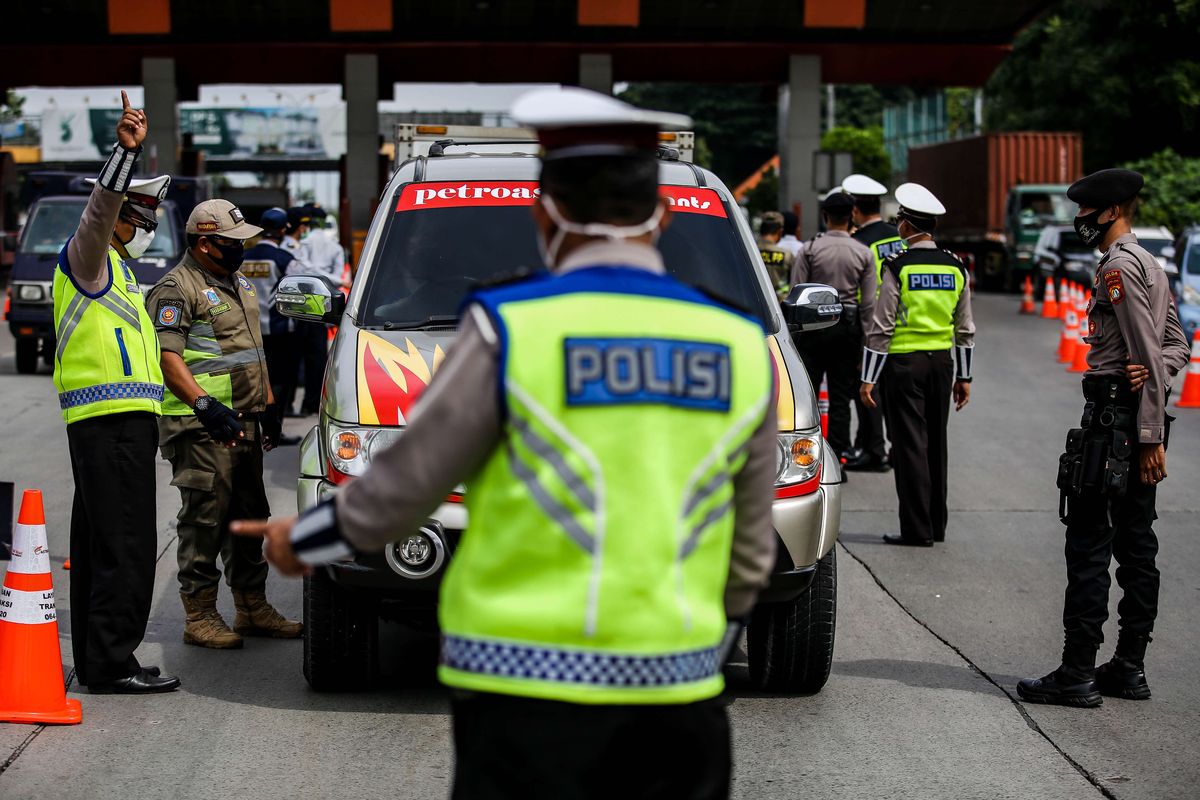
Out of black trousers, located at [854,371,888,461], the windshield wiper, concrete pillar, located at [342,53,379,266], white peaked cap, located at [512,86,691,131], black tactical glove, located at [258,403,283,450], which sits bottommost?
black trousers, located at [854,371,888,461]

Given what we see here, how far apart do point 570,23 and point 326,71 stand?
5.46 meters

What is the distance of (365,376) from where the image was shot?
19.9 ft

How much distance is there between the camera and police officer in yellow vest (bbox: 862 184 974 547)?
30.8 feet

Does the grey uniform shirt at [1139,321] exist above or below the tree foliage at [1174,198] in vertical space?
below

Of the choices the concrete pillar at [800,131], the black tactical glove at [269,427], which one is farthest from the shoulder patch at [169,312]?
the concrete pillar at [800,131]

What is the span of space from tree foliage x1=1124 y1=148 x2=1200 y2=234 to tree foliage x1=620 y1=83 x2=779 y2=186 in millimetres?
53569

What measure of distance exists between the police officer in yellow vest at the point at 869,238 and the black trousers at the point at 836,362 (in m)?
0.17

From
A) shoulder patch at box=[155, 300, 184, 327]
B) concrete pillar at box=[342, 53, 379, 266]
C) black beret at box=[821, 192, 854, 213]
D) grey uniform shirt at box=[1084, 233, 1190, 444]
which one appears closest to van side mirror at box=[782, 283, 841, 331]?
grey uniform shirt at box=[1084, 233, 1190, 444]

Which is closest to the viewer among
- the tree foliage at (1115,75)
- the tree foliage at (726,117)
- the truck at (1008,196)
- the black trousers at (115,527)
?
the black trousers at (115,527)

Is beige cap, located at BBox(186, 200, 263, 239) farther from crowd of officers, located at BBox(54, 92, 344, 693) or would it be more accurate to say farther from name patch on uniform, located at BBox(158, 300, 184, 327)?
name patch on uniform, located at BBox(158, 300, 184, 327)

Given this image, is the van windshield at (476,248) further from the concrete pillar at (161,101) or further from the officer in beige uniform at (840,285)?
the concrete pillar at (161,101)

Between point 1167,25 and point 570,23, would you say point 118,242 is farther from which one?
point 1167,25

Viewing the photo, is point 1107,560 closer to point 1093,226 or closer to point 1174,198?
point 1093,226

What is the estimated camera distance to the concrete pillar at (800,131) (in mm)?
34750
